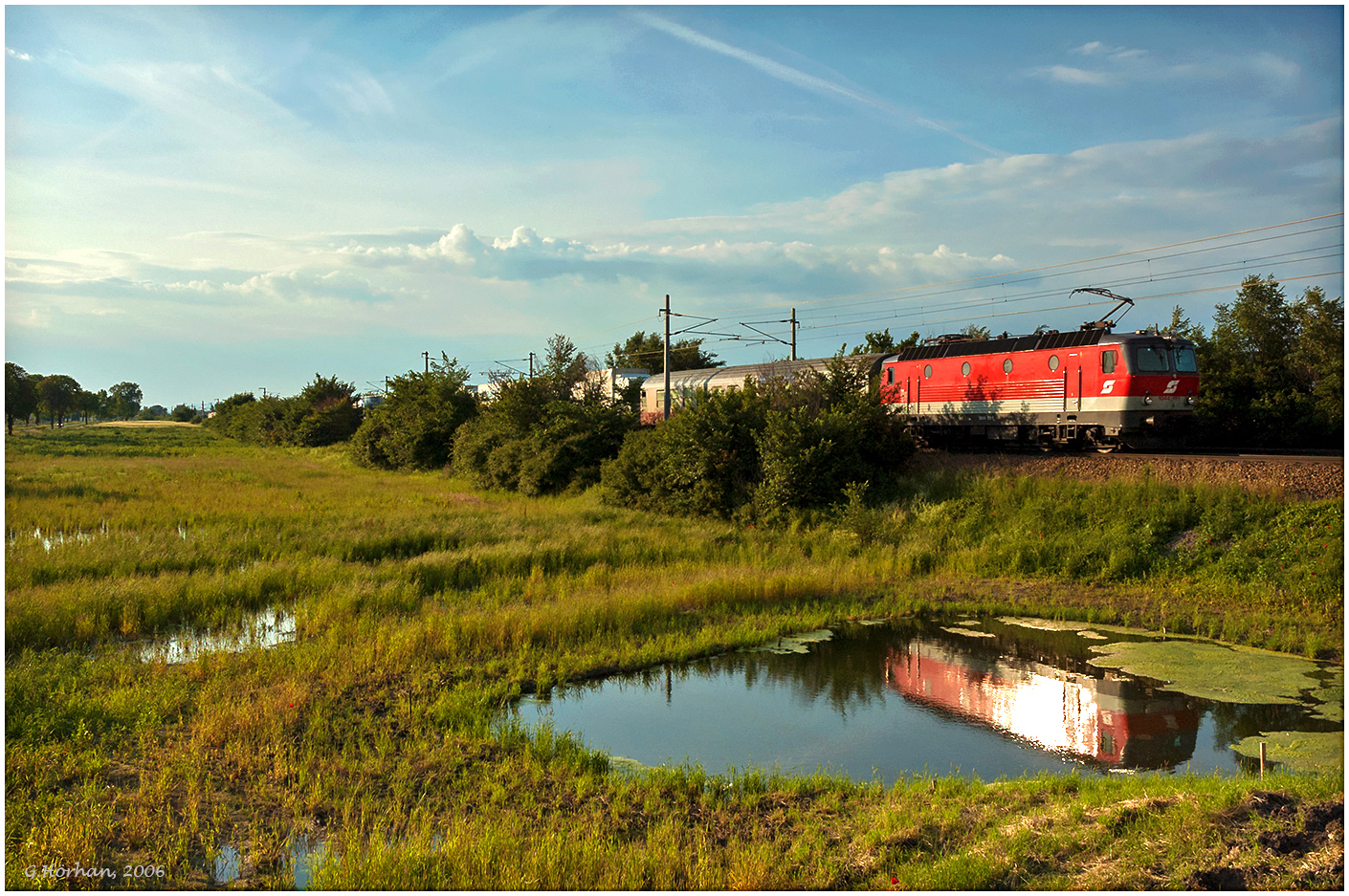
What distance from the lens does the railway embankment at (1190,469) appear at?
16203 millimetres

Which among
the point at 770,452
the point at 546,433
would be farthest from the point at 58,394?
the point at 770,452

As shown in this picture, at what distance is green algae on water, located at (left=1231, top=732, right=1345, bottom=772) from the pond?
0.04 m

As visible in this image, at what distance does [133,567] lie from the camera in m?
15.6

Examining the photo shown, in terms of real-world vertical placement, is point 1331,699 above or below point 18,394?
below

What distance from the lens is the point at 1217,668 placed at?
1112 cm

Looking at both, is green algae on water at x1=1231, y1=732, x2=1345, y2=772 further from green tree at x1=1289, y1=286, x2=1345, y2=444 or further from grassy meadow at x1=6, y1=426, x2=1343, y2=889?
green tree at x1=1289, y1=286, x2=1345, y2=444

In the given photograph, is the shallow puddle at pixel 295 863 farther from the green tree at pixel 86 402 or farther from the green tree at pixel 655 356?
the green tree at pixel 86 402

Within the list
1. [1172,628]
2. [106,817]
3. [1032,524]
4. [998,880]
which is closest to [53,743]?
[106,817]

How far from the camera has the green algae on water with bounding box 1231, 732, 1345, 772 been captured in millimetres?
7895

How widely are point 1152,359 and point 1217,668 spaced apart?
41.3 feet

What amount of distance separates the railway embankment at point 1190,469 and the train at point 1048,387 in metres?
1.73

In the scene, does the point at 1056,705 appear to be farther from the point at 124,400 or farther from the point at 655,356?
the point at 124,400

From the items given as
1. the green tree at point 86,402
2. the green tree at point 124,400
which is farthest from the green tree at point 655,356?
the green tree at point 124,400

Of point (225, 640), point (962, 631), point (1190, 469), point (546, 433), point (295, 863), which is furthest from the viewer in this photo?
point (546, 433)
